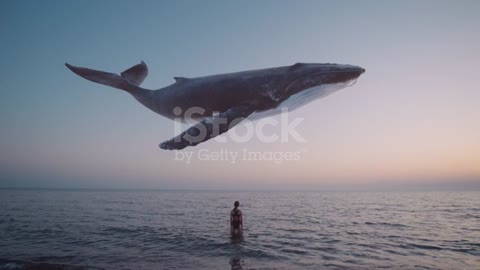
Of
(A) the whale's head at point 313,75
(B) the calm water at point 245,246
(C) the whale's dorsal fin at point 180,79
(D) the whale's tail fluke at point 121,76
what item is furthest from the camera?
(B) the calm water at point 245,246

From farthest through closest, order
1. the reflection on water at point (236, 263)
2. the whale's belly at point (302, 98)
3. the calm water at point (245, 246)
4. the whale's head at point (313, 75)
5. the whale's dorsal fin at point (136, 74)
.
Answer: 1. the calm water at point (245, 246)
2. the reflection on water at point (236, 263)
3. the whale's dorsal fin at point (136, 74)
4. the whale's belly at point (302, 98)
5. the whale's head at point (313, 75)

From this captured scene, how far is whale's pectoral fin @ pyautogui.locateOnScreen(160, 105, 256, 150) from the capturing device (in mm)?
3180

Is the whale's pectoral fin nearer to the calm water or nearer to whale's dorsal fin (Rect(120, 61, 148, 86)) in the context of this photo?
whale's dorsal fin (Rect(120, 61, 148, 86))

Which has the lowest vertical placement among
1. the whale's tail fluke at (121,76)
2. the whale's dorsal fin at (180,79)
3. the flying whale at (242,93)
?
the flying whale at (242,93)

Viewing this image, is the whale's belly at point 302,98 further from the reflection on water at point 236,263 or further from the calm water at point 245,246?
the calm water at point 245,246

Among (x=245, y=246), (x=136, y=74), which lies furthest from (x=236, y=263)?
(x=136, y=74)

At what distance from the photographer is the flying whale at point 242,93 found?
10.6 ft

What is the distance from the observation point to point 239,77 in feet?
10.7

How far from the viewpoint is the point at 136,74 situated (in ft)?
14.1

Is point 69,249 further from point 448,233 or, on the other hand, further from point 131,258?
point 448,233

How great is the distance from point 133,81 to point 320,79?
7.41 ft

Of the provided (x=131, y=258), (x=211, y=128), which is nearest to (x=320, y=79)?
(x=211, y=128)

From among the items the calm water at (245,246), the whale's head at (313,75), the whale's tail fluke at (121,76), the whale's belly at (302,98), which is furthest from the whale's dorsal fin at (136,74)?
the calm water at (245,246)

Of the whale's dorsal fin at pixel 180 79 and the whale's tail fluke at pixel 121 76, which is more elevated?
the whale's tail fluke at pixel 121 76
